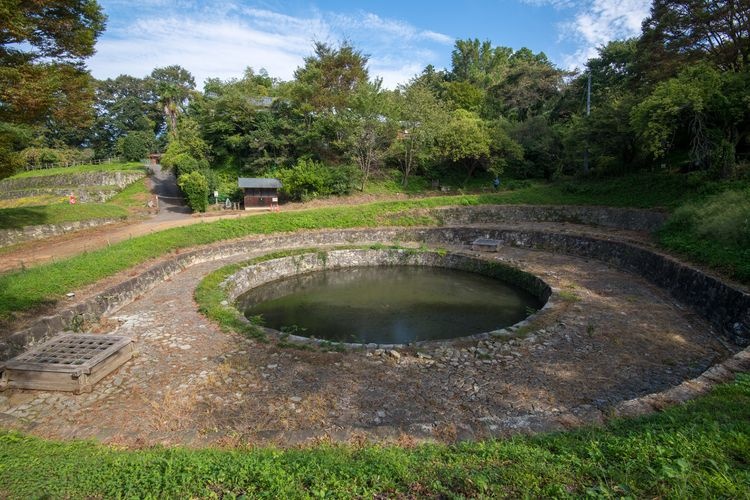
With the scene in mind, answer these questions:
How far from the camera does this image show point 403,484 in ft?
11.1

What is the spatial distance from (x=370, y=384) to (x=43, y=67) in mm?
15540

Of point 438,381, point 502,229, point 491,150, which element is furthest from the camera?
point 491,150

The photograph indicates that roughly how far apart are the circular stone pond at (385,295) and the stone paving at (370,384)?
2.26 meters

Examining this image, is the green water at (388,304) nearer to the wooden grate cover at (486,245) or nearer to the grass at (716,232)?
the wooden grate cover at (486,245)

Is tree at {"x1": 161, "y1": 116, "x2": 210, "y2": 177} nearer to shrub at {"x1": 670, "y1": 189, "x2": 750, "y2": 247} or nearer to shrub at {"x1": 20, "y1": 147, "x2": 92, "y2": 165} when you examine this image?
shrub at {"x1": 20, "y1": 147, "x2": 92, "y2": 165}

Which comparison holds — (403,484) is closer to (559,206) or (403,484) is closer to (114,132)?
(559,206)

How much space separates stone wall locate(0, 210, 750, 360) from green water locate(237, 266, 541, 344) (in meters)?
2.80

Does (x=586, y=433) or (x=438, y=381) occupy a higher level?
(x=586, y=433)

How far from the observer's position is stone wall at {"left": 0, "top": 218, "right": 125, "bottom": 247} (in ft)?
49.8

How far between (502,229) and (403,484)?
1639 cm

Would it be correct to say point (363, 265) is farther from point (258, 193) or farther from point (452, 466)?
point (452, 466)

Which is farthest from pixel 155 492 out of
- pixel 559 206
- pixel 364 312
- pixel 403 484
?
pixel 559 206

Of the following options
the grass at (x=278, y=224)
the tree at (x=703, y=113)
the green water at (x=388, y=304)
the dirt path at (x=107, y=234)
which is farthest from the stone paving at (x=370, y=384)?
the tree at (x=703, y=113)

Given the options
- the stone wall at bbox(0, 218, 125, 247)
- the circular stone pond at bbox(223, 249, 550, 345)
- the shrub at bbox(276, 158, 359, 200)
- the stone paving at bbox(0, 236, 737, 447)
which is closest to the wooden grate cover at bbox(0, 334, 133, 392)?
the stone paving at bbox(0, 236, 737, 447)
